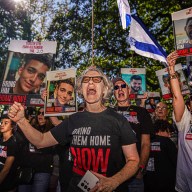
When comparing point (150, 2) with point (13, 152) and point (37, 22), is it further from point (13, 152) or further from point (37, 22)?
point (13, 152)

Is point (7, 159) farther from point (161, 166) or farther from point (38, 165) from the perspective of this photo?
point (161, 166)

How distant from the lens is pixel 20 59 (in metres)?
5.82

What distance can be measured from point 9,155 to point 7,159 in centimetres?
7

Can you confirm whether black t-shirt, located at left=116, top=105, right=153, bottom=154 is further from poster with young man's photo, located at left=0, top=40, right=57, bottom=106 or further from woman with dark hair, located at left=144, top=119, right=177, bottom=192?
poster with young man's photo, located at left=0, top=40, right=57, bottom=106

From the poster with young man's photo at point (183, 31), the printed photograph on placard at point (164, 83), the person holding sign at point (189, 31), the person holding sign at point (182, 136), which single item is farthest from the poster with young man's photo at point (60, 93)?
the printed photograph on placard at point (164, 83)

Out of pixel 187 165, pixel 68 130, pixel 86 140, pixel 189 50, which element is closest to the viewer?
pixel 86 140

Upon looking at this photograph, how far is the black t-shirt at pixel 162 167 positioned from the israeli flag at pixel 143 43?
54.2 inches

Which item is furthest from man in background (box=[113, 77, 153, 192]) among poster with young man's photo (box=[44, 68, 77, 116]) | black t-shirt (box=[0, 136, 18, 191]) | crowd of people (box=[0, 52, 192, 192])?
black t-shirt (box=[0, 136, 18, 191])

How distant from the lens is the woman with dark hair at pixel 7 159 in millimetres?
5000

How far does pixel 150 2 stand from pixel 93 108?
15.7m

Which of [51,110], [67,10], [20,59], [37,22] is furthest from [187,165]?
[37,22]

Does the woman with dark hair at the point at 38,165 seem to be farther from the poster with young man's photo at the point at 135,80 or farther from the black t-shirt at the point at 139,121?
the poster with young man's photo at the point at 135,80

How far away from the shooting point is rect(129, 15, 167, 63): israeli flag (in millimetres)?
4797

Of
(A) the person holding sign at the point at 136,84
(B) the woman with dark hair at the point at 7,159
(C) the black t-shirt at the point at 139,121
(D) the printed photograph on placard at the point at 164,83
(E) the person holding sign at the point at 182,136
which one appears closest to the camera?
(E) the person holding sign at the point at 182,136
